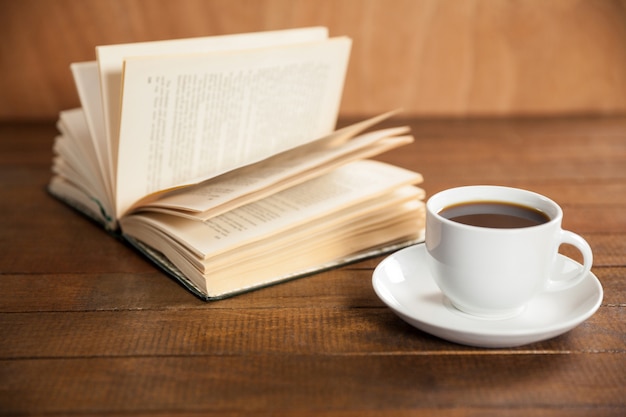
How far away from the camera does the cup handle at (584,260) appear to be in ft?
2.22

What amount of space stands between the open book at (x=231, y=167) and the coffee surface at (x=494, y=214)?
16cm

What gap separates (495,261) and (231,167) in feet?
1.27

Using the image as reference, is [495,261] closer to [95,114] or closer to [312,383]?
[312,383]

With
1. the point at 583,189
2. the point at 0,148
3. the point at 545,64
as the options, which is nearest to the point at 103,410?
the point at 583,189

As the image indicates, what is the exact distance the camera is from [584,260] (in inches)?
26.5

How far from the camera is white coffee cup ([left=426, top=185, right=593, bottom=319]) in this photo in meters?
0.63

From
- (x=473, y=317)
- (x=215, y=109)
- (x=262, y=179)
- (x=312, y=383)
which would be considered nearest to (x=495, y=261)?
(x=473, y=317)

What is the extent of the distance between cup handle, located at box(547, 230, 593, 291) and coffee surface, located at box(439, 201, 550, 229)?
0.02 meters

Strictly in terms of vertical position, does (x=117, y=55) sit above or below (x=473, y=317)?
above

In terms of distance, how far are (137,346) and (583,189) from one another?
2.30 ft

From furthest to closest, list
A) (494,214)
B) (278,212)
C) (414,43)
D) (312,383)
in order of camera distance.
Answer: (414,43)
(278,212)
(494,214)
(312,383)

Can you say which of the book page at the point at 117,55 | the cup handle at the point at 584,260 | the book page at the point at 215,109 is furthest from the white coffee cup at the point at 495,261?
the book page at the point at 117,55

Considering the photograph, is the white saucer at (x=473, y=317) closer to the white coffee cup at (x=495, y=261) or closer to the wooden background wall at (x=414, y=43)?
the white coffee cup at (x=495, y=261)

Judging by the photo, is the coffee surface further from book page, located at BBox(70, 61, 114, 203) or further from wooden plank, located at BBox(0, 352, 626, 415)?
book page, located at BBox(70, 61, 114, 203)
